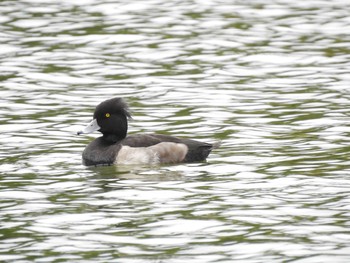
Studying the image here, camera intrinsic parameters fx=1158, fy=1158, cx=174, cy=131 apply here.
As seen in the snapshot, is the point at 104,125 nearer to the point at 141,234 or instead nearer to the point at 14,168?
the point at 14,168

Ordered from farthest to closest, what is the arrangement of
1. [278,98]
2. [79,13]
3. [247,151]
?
[79,13], [278,98], [247,151]

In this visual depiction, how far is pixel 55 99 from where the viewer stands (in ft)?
56.8

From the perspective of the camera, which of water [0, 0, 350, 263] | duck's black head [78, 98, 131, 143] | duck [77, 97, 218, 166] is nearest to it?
water [0, 0, 350, 263]

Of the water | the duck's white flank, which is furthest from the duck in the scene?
the water

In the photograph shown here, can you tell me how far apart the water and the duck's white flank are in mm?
205

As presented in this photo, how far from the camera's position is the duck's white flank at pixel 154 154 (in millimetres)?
13508

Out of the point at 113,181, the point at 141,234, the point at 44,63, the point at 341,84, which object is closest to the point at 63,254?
the point at 141,234

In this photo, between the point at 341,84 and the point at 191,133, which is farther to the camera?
the point at 341,84

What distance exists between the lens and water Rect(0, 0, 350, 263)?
1012cm

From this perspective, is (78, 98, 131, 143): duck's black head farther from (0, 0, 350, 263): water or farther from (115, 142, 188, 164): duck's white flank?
(0, 0, 350, 263): water

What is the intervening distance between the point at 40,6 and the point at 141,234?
46.0 ft

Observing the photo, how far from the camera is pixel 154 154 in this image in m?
13.5

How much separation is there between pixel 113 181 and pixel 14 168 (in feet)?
4.23

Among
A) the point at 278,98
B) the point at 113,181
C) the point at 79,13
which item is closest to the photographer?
the point at 113,181
